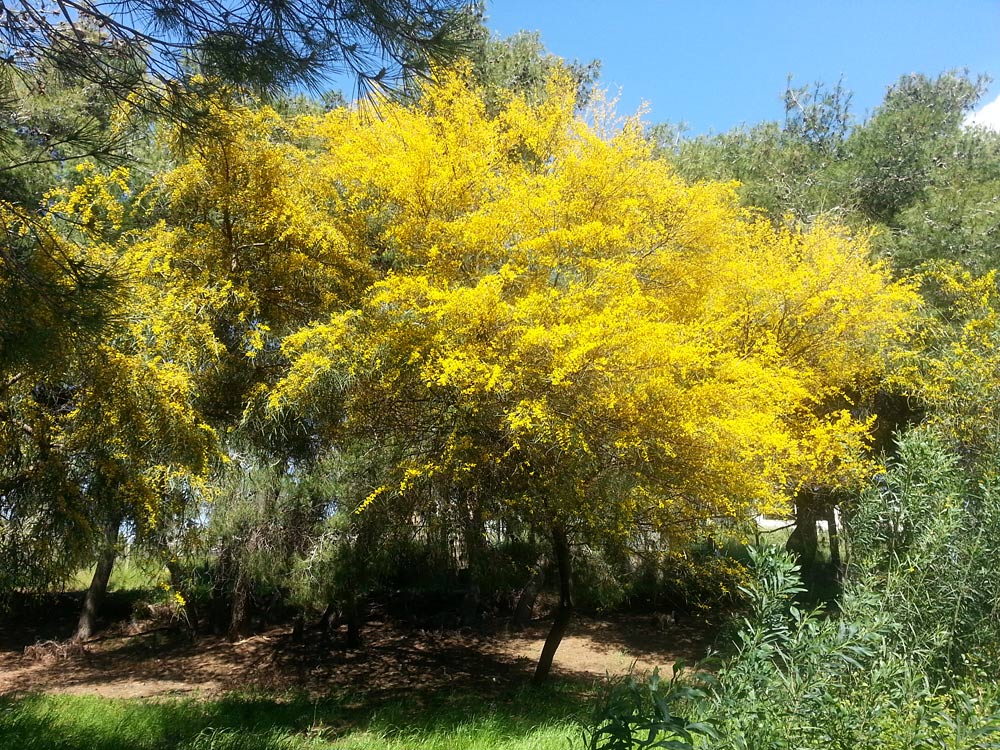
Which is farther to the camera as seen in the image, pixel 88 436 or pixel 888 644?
pixel 88 436

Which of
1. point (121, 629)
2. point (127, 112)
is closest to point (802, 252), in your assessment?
point (127, 112)

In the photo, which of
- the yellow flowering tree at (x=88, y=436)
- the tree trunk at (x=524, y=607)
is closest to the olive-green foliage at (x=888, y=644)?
the yellow flowering tree at (x=88, y=436)

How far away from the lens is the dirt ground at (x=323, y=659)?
11000mm

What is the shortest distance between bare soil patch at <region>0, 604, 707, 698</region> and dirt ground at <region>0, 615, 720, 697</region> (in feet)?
0.06

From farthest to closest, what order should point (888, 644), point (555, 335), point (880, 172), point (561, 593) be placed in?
point (880, 172)
point (561, 593)
point (555, 335)
point (888, 644)

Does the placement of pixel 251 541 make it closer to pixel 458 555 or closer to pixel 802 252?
pixel 458 555

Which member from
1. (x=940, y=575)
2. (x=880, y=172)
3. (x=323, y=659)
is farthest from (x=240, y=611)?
(x=880, y=172)

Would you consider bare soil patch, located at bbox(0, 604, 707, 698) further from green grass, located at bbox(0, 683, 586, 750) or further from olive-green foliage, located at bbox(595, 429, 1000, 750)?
olive-green foliage, located at bbox(595, 429, 1000, 750)

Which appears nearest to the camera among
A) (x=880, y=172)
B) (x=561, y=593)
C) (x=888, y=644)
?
(x=888, y=644)

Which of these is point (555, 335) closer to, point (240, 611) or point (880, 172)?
point (240, 611)

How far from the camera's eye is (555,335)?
256 inches

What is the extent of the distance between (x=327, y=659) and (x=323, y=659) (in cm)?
7

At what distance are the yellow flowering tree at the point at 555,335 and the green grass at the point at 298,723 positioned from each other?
1.85m

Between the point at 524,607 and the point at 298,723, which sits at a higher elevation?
the point at 524,607
